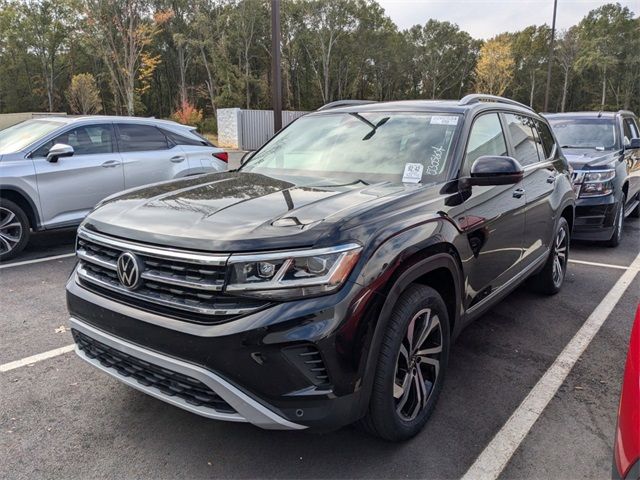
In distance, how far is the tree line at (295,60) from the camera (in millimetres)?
46781

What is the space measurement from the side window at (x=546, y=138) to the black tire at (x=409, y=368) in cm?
277

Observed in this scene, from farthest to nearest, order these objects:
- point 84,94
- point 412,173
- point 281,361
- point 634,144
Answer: point 84,94 < point 634,144 < point 412,173 < point 281,361

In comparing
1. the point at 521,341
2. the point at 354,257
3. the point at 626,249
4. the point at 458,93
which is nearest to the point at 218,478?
the point at 354,257

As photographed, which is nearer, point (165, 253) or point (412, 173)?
point (165, 253)

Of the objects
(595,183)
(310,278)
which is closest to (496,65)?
(595,183)

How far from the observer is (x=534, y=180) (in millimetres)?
4184

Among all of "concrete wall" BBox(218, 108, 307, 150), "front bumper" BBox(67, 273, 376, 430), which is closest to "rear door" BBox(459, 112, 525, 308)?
"front bumper" BBox(67, 273, 376, 430)

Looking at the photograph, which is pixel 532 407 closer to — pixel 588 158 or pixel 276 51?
pixel 588 158

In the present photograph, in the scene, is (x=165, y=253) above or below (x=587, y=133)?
below

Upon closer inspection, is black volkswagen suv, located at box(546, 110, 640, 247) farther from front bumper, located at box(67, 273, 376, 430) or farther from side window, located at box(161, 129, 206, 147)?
front bumper, located at box(67, 273, 376, 430)

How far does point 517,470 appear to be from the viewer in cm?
247

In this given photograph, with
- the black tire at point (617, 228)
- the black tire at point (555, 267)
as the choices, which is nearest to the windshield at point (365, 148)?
the black tire at point (555, 267)

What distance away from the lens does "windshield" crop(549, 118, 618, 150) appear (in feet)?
25.7

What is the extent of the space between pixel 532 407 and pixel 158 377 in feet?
7.22
